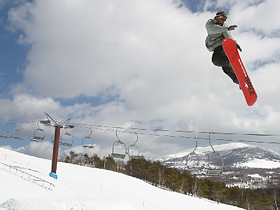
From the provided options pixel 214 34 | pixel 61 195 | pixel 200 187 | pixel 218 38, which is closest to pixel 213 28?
pixel 214 34

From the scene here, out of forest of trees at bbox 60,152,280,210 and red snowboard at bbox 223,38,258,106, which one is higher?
red snowboard at bbox 223,38,258,106

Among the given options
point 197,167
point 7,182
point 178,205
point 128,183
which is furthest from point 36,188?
point 128,183

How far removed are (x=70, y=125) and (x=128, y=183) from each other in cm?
2771

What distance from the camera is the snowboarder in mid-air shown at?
3217mm

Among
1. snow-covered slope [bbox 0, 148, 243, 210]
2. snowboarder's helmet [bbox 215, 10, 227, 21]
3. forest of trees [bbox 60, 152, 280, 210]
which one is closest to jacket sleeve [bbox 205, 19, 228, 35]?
snowboarder's helmet [bbox 215, 10, 227, 21]

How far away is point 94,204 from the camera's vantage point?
11.0 m

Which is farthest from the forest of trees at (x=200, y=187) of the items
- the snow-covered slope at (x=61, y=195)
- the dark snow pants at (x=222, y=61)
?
the dark snow pants at (x=222, y=61)

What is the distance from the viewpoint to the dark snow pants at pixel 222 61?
3.57 metres

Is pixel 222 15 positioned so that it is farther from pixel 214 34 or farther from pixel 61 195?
pixel 61 195

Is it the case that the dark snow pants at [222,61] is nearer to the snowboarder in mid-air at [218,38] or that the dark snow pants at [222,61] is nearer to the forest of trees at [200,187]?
the snowboarder in mid-air at [218,38]

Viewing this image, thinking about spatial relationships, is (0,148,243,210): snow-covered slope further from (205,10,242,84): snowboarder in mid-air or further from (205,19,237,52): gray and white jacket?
(205,19,237,52): gray and white jacket

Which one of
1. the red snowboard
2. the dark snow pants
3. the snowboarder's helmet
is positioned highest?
the snowboarder's helmet

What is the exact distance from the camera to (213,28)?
129 inches

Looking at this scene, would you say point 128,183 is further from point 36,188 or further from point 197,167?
point 197,167
